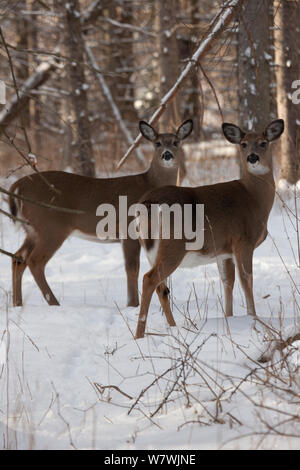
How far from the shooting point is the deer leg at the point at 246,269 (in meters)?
5.38

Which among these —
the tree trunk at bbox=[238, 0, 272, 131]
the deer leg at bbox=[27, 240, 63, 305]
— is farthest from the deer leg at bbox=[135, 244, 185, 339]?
the tree trunk at bbox=[238, 0, 272, 131]

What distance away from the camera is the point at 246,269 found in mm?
5402

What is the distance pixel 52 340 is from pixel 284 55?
780cm

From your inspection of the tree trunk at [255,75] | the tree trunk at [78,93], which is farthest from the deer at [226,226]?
the tree trunk at [78,93]

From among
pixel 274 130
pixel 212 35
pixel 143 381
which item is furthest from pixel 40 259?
pixel 143 381

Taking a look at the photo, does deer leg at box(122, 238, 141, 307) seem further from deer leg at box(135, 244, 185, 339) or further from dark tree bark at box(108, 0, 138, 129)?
dark tree bark at box(108, 0, 138, 129)

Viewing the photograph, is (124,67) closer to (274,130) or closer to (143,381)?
(274,130)

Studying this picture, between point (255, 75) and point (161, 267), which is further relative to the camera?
point (255, 75)

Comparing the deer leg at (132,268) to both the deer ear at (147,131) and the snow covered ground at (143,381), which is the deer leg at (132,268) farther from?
the deer ear at (147,131)

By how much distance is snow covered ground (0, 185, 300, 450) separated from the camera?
2.98m

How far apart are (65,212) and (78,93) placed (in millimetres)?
5309

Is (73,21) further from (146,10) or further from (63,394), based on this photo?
(146,10)

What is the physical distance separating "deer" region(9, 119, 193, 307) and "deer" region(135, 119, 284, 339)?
960 mm
